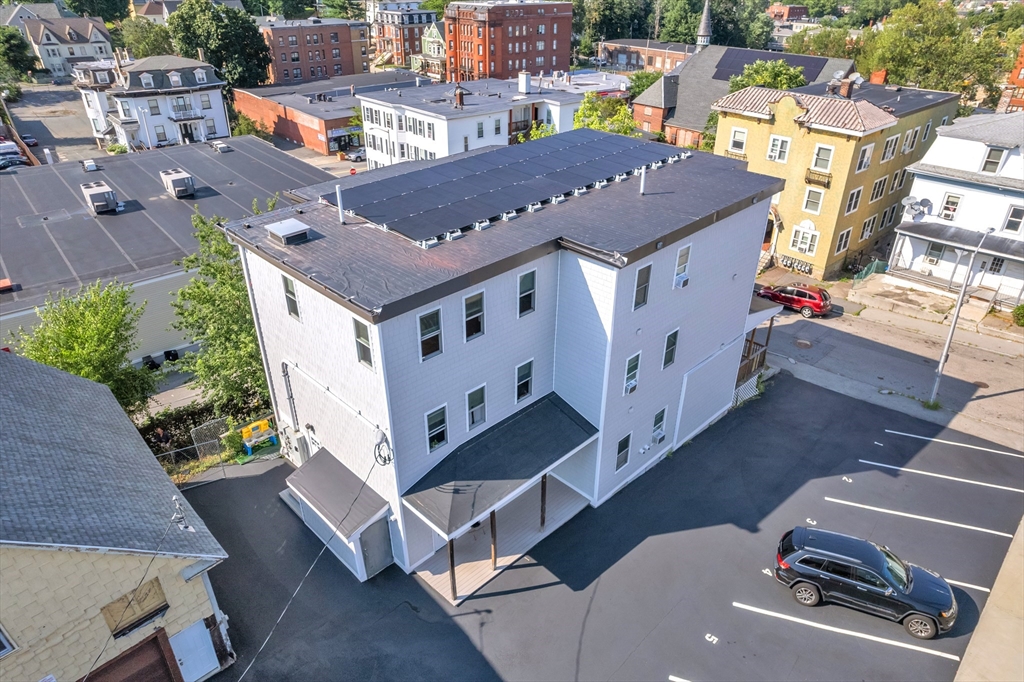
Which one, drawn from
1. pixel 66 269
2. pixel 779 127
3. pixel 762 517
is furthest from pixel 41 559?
pixel 779 127

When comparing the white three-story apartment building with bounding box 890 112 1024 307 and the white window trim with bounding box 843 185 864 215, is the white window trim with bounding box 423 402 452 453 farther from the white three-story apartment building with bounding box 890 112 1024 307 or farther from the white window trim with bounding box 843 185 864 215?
the white window trim with bounding box 843 185 864 215

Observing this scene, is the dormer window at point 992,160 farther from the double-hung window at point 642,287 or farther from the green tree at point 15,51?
the green tree at point 15,51

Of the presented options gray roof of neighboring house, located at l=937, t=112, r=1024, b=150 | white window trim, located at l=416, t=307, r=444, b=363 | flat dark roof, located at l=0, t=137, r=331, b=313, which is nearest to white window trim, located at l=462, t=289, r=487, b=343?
white window trim, located at l=416, t=307, r=444, b=363

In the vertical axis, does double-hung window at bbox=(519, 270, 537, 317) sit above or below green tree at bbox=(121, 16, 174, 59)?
below

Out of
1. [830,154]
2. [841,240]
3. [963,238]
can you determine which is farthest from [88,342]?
[963,238]

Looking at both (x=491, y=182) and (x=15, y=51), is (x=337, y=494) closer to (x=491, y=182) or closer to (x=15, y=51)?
(x=491, y=182)
